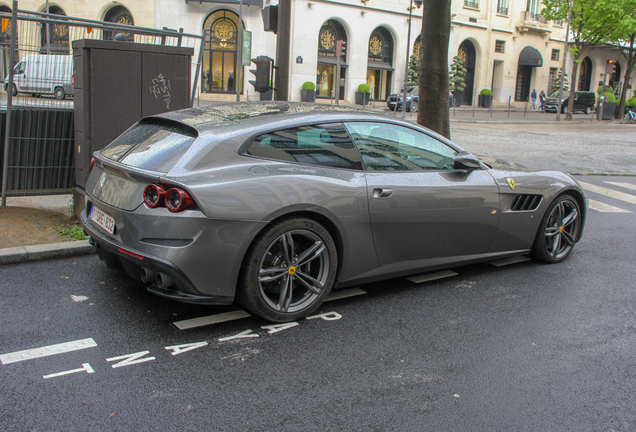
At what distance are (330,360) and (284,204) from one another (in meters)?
1.02

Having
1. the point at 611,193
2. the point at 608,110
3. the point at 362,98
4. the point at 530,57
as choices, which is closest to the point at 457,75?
the point at 530,57

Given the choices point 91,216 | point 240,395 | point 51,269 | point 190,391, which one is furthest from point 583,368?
point 51,269

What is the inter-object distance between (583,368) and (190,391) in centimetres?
230

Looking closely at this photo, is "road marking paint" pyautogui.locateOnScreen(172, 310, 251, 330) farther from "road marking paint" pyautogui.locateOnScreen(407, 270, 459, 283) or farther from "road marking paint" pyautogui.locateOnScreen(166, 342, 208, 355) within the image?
"road marking paint" pyautogui.locateOnScreen(407, 270, 459, 283)

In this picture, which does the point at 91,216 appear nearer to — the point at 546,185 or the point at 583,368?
the point at 583,368

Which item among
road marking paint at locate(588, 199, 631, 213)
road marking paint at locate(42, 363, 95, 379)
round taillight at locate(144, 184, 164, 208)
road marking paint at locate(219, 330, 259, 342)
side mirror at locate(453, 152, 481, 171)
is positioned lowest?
road marking paint at locate(42, 363, 95, 379)

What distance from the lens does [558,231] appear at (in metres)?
5.62

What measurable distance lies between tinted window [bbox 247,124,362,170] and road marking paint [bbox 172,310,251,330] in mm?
1115

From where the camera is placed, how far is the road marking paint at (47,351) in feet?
10.7

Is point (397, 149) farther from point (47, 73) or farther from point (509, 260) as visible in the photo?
point (47, 73)

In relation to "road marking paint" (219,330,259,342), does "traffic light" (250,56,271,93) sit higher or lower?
higher

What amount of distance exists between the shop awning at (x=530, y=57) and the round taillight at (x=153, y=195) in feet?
173

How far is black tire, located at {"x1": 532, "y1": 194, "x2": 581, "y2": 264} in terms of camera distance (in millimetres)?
5487

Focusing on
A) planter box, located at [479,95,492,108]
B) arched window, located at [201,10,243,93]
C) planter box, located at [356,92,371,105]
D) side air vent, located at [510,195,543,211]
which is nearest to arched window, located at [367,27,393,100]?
planter box, located at [356,92,371,105]
